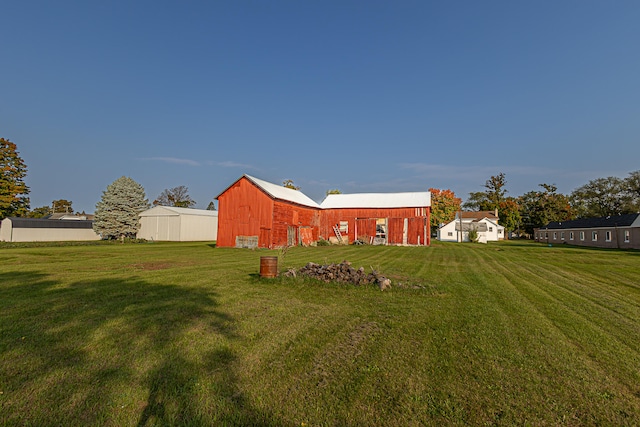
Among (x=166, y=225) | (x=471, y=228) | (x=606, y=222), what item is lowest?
(x=166, y=225)

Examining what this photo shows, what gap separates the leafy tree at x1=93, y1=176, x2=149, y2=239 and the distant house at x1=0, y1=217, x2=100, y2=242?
17.8 feet

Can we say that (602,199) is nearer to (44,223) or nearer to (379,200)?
(379,200)

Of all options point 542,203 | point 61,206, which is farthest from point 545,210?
point 61,206

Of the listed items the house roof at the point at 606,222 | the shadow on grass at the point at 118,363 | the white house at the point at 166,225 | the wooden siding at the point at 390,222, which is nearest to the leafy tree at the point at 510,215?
the house roof at the point at 606,222

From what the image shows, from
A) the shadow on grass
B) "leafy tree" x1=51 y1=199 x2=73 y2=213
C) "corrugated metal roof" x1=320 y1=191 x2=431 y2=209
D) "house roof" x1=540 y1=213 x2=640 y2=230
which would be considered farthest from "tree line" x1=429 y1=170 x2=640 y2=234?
"leafy tree" x1=51 y1=199 x2=73 y2=213

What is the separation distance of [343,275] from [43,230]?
1874 inches

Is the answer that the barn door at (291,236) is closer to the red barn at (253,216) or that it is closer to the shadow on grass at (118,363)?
the red barn at (253,216)

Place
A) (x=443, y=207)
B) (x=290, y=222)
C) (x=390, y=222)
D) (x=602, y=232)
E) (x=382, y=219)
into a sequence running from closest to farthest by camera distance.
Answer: (x=290, y=222) → (x=390, y=222) → (x=382, y=219) → (x=602, y=232) → (x=443, y=207)

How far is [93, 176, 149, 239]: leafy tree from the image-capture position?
4134 cm

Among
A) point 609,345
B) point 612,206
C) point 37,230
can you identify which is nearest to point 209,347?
point 609,345

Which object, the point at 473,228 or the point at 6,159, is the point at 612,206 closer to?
the point at 473,228

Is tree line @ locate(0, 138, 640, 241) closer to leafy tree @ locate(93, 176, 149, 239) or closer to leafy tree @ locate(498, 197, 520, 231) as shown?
leafy tree @ locate(498, 197, 520, 231)

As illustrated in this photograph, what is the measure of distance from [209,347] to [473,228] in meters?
62.6

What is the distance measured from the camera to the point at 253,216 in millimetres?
29359
